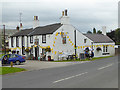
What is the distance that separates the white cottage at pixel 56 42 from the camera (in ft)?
105

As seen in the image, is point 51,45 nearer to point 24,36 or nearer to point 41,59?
point 41,59

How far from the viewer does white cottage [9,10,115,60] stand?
3216cm

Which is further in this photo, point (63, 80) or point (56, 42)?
point (56, 42)

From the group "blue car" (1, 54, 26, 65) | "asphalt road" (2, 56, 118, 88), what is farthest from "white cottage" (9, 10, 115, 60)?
"asphalt road" (2, 56, 118, 88)

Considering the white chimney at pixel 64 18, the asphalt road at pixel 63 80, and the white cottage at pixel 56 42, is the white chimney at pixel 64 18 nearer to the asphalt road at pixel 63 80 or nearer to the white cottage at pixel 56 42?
the white cottage at pixel 56 42

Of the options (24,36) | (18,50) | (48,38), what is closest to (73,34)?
(48,38)

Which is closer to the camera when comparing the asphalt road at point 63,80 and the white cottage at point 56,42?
the asphalt road at point 63,80

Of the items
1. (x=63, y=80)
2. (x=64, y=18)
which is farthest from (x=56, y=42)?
(x=63, y=80)

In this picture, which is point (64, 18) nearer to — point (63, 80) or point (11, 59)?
point (11, 59)

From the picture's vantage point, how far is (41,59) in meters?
32.8

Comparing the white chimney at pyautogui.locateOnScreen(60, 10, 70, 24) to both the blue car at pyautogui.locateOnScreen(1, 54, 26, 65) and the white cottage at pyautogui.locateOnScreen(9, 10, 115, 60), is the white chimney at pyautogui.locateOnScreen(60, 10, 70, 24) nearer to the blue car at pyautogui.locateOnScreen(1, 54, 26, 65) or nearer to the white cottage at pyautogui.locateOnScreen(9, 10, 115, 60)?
the white cottage at pyautogui.locateOnScreen(9, 10, 115, 60)

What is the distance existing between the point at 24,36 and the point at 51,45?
9649 millimetres

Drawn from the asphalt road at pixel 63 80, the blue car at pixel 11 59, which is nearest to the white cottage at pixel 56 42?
the blue car at pixel 11 59

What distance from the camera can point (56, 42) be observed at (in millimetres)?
32250
